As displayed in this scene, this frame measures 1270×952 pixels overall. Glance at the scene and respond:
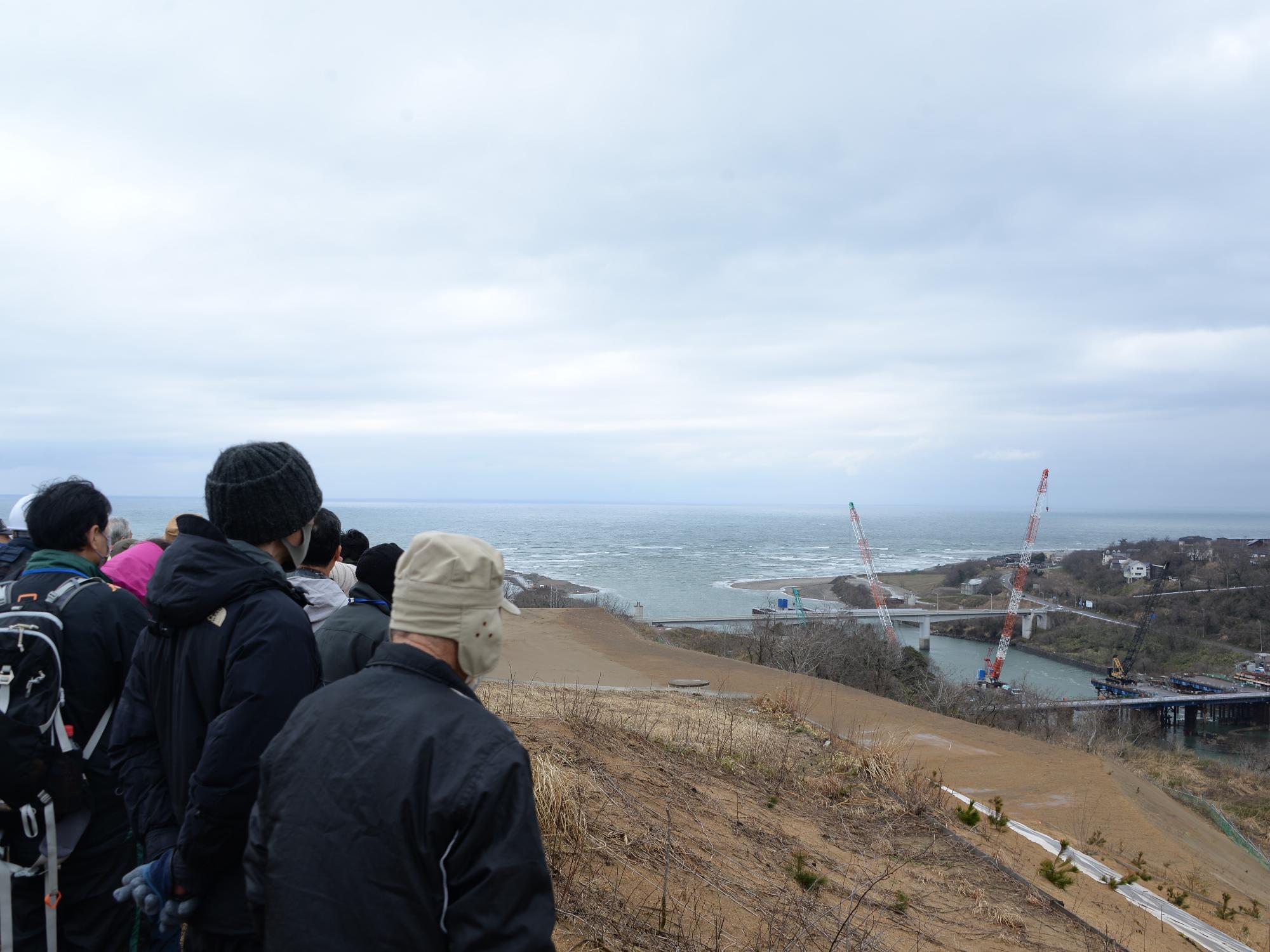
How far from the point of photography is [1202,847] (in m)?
10.1

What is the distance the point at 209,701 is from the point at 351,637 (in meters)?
1.08

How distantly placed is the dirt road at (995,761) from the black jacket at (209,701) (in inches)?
353

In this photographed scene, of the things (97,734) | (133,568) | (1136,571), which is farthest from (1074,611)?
(97,734)

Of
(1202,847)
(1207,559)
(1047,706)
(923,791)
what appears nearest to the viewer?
(923,791)

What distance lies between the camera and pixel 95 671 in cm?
287

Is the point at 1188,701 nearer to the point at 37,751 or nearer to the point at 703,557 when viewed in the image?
the point at 37,751

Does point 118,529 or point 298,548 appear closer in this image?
point 298,548

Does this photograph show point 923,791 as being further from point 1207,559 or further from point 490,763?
point 1207,559

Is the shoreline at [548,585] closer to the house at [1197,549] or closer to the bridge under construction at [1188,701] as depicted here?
the bridge under construction at [1188,701]

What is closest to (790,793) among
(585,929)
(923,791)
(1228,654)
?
(923,791)

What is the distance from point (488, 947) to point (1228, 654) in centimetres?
7926

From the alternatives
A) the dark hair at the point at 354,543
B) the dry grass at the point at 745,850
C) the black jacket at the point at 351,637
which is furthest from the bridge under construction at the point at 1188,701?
the black jacket at the point at 351,637

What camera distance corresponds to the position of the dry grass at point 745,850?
14.3ft

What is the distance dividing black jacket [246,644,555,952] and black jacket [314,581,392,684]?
1679 mm
